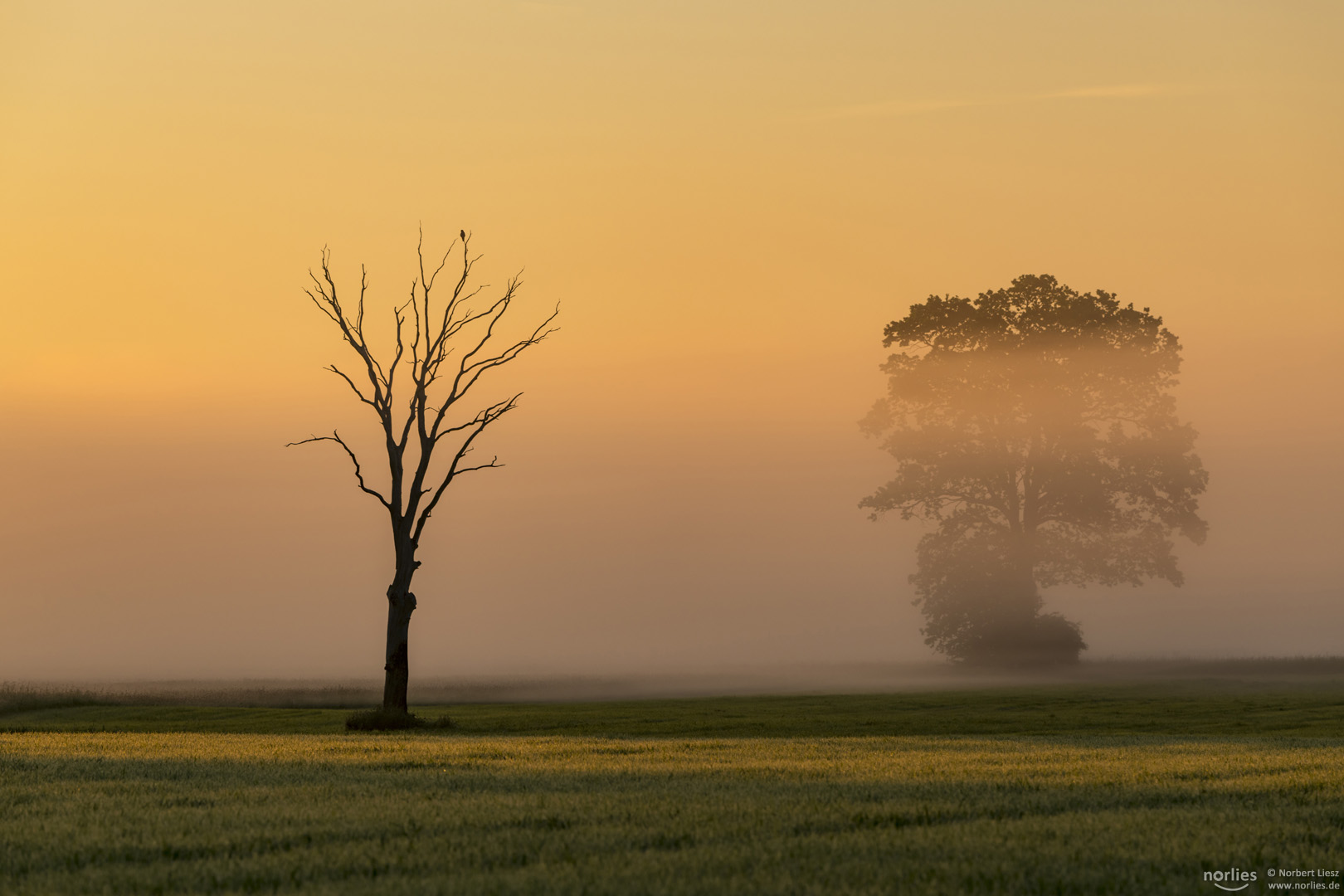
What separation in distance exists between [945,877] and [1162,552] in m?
51.8

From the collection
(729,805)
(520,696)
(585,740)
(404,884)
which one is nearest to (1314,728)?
(585,740)

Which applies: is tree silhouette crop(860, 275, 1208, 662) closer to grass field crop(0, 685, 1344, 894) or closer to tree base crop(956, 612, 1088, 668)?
tree base crop(956, 612, 1088, 668)

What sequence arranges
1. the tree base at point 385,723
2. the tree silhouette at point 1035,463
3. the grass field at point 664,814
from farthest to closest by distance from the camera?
the tree silhouette at point 1035,463 → the tree base at point 385,723 → the grass field at point 664,814

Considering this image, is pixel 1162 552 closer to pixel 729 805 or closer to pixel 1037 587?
pixel 1037 587

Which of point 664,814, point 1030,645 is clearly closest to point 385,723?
point 664,814

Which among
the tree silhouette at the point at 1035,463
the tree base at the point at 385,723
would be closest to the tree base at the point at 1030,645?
the tree silhouette at the point at 1035,463

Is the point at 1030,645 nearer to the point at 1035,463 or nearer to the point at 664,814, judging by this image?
the point at 1035,463

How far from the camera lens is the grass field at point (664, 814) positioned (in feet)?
30.7

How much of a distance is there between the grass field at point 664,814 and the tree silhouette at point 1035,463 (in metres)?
31.1

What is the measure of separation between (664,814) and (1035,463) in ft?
156

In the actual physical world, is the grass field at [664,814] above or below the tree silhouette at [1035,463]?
below

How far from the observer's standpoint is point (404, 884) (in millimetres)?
8969

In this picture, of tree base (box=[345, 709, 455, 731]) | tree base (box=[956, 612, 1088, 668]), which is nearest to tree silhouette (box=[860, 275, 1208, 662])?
tree base (box=[956, 612, 1088, 668])

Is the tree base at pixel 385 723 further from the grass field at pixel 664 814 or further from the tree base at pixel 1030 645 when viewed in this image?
the tree base at pixel 1030 645
